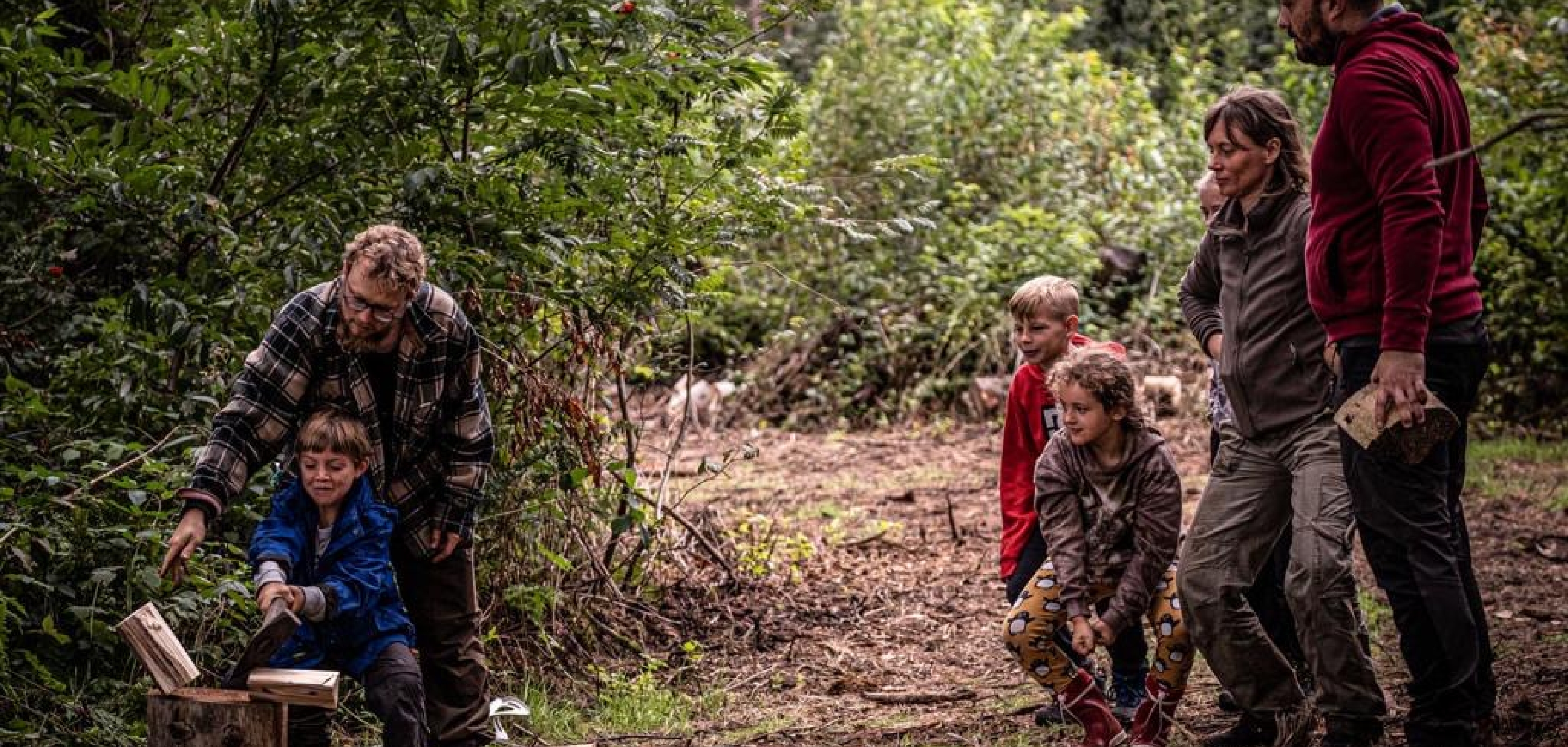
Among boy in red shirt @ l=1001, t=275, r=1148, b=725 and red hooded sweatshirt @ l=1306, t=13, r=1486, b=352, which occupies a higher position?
red hooded sweatshirt @ l=1306, t=13, r=1486, b=352

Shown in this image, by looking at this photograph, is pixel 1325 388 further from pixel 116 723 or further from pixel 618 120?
pixel 116 723

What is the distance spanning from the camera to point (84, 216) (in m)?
5.33

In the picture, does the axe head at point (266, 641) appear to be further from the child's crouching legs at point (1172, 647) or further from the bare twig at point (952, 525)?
the bare twig at point (952, 525)

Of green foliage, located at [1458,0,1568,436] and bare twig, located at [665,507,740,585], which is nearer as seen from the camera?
bare twig, located at [665,507,740,585]

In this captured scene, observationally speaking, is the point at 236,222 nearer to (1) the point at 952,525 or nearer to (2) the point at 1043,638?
(2) the point at 1043,638

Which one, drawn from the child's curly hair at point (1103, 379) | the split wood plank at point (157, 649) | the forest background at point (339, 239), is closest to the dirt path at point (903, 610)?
the forest background at point (339, 239)

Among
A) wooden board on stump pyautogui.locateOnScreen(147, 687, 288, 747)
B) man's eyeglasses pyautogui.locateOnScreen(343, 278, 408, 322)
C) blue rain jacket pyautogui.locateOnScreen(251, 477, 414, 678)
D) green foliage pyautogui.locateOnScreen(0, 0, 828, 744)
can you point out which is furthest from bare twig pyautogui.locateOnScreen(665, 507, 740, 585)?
wooden board on stump pyautogui.locateOnScreen(147, 687, 288, 747)

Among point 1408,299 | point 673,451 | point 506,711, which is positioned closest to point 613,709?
point 506,711

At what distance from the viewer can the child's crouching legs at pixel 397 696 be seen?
13.9 ft

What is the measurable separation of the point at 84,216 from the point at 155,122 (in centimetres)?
47

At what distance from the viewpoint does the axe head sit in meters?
3.80

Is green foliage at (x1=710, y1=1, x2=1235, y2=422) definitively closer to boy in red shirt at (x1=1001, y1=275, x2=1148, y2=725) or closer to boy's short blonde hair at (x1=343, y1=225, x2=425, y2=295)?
boy in red shirt at (x1=1001, y1=275, x2=1148, y2=725)

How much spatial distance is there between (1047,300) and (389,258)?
2.23m

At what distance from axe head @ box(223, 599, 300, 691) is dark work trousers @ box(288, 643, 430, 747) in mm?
226
